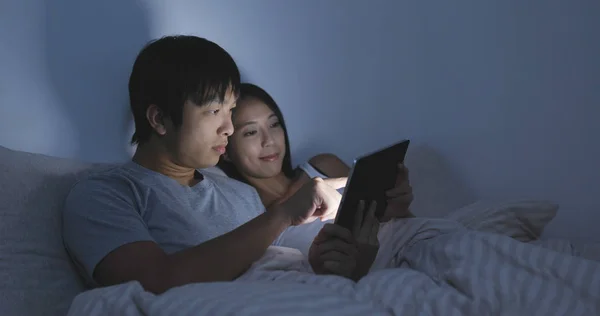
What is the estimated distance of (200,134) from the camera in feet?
3.99

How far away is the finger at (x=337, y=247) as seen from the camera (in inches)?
42.1

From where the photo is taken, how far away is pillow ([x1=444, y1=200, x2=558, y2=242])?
134 centimetres

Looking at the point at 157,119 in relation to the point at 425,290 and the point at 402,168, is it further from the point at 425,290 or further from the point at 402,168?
the point at 425,290

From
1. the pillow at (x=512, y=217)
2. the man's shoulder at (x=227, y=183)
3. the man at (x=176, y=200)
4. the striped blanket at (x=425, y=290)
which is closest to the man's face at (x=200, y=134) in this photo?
the man at (x=176, y=200)

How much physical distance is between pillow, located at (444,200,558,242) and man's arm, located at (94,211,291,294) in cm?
50

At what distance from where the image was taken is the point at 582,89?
166 cm

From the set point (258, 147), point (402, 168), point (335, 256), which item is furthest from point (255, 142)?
point (335, 256)

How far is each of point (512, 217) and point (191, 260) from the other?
A: 0.71 m

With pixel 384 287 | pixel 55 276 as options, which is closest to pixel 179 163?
pixel 55 276

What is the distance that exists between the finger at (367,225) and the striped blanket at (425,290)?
0.30 feet

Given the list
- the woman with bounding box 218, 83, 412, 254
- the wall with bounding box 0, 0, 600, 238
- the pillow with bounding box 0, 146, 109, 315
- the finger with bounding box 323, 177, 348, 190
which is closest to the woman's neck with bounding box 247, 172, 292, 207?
the woman with bounding box 218, 83, 412, 254

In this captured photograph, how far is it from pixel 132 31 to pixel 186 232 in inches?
23.7

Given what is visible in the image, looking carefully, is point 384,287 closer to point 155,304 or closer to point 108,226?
point 155,304

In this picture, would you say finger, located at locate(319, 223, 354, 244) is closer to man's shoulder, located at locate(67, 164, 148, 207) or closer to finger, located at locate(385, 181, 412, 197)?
finger, located at locate(385, 181, 412, 197)
